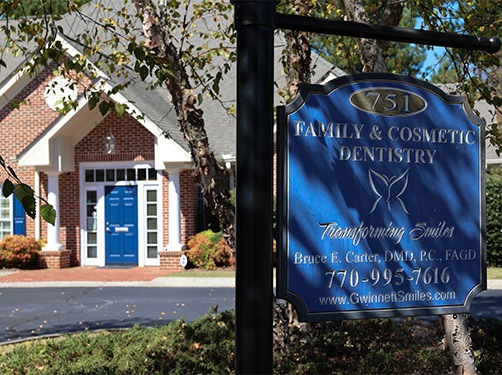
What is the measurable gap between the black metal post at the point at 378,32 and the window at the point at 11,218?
70.3 ft

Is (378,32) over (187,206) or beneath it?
over

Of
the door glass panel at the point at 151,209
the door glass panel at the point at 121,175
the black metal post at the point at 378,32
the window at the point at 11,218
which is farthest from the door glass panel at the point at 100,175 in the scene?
the black metal post at the point at 378,32

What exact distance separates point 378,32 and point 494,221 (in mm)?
18996

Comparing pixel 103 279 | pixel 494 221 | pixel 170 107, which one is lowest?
pixel 103 279

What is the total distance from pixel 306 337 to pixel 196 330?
1.22 metres

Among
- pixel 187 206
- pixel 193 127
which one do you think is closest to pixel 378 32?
pixel 193 127

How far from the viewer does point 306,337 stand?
7.52 metres

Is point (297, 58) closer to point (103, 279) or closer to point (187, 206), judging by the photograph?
point (103, 279)

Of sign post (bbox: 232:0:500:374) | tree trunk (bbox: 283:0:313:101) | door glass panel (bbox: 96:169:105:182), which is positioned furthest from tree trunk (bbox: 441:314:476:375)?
door glass panel (bbox: 96:169:105:182)

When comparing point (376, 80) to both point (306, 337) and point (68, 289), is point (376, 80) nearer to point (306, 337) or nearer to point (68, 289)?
point (306, 337)

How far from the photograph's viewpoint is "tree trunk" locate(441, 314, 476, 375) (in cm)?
561

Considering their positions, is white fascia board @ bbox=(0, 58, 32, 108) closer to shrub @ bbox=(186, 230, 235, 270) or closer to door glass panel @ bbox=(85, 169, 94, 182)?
door glass panel @ bbox=(85, 169, 94, 182)

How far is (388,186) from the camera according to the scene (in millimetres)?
3287

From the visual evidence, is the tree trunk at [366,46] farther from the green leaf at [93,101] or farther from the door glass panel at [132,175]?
the door glass panel at [132,175]
